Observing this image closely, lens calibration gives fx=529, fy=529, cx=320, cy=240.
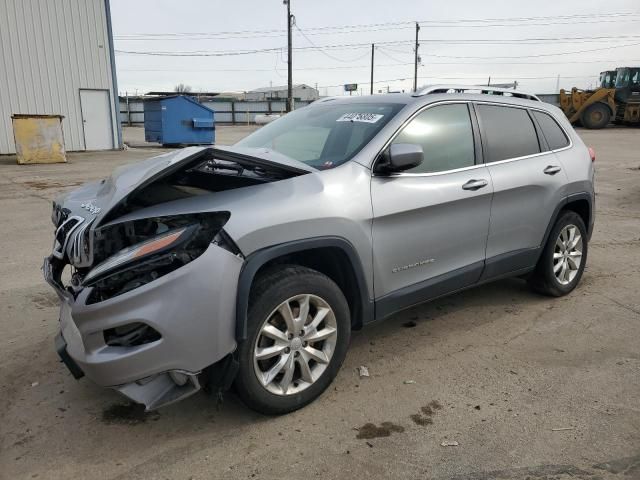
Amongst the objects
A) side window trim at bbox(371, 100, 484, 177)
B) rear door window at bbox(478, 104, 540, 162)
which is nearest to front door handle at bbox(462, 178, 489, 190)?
side window trim at bbox(371, 100, 484, 177)

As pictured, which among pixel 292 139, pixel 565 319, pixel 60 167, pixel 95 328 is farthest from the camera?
pixel 60 167

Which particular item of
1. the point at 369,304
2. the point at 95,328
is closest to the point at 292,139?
the point at 369,304

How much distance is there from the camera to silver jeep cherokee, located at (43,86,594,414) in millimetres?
2430

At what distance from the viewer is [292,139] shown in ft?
12.6

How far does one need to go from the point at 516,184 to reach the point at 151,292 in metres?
2.84

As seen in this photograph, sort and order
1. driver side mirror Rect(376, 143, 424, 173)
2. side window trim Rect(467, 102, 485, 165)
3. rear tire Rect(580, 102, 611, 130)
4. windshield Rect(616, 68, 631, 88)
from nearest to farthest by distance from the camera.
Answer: driver side mirror Rect(376, 143, 424, 173)
side window trim Rect(467, 102, 485, 165)
rear tire Rect(580, 102, 611, 130)
windshield Rect(616, 68, 631, 88)

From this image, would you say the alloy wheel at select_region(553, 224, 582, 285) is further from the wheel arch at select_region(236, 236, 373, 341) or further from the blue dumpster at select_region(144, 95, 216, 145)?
the blue dumpster at select_region(144, 95, 216, 145)

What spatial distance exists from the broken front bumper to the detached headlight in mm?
101

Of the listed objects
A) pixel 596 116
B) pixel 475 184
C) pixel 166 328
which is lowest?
pixel 596 116

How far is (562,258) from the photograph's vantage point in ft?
15.1

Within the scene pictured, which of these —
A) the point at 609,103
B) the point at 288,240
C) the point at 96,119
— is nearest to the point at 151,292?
the point at 288,240

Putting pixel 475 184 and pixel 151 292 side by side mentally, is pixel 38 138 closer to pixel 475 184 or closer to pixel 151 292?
pixel 475 184

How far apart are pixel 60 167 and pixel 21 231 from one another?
931 centimetres

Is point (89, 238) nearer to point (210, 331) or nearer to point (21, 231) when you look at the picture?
point (210, 331)
